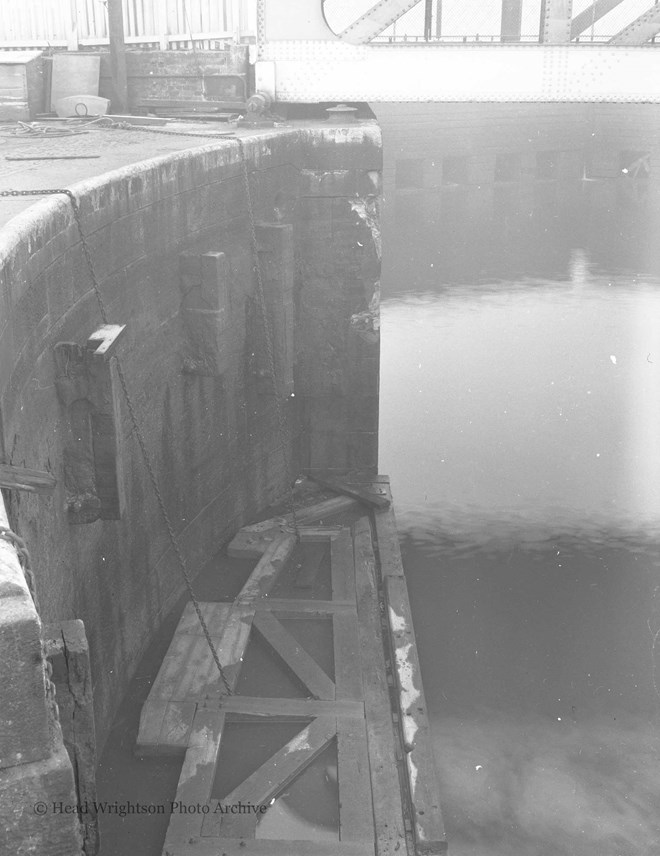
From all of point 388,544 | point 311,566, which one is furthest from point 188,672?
point 388,544

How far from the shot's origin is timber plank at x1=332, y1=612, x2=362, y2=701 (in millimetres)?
7648

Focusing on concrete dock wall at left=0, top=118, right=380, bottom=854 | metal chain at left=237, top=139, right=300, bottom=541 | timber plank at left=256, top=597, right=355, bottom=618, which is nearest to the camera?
concrete dock wall at left=0, top=118, right=380, bottom=854

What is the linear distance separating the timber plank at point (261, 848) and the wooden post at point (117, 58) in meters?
9.30

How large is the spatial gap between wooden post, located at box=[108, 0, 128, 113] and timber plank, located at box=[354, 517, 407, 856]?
643 cm

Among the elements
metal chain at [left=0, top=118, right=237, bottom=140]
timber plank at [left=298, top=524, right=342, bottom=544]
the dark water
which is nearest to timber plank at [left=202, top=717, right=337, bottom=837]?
the dark water

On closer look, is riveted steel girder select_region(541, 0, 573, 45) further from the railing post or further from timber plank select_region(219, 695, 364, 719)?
timber plank select_region(219, 695, 364, 719)

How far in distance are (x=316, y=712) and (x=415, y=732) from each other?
0.73 m

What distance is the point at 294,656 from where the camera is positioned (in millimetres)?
8008

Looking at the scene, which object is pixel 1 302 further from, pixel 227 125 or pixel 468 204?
pixel 468 204

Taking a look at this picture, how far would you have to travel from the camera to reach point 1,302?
192 inches

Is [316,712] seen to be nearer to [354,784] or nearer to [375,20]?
[354,784]

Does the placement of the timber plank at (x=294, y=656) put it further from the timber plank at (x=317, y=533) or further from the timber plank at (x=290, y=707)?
the timber plank at (x=317, y=533)

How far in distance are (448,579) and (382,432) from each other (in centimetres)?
445

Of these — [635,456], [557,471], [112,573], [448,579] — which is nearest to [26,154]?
[112,573]
